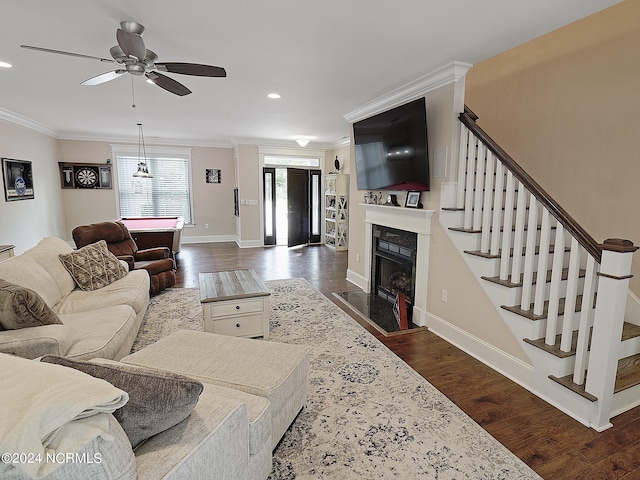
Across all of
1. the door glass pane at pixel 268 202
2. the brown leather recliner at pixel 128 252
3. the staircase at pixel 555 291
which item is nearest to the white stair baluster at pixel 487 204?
the staircase at pixel 555 291

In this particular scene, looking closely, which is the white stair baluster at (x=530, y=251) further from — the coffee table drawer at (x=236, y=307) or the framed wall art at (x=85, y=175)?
the framed wall art at (x=85, y=175)

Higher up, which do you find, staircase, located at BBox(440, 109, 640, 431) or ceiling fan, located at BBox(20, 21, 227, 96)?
ceiling fan, located at BBox(20, 21, 227, 96)

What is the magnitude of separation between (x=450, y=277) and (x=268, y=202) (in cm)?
576

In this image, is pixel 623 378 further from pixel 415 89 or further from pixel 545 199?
pixel 415 89

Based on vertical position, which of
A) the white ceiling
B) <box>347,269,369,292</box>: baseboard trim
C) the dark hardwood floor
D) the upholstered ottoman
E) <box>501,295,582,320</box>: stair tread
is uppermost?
the white ceiling

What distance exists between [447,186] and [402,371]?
1763 mm

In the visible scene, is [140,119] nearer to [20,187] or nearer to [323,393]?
[20,187]

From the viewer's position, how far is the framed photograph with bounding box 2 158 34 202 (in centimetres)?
530

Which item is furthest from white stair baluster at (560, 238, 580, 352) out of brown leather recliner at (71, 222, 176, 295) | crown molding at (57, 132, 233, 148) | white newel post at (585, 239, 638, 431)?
crown molding at (57, 132, 233, 148)

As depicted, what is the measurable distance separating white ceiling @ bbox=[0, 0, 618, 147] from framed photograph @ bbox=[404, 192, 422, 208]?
3.77 ft

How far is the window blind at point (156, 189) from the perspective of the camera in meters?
8.04

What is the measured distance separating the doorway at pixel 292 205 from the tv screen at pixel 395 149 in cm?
383

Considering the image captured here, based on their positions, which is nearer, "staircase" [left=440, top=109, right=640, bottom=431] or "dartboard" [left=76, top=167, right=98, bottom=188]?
"staircase" [left=440, top=109, right=640, bottom=431]

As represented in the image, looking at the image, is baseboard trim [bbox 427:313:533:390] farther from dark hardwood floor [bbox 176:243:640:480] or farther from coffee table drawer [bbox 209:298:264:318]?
coffee table drawer [bbox 209:298:264:318]
